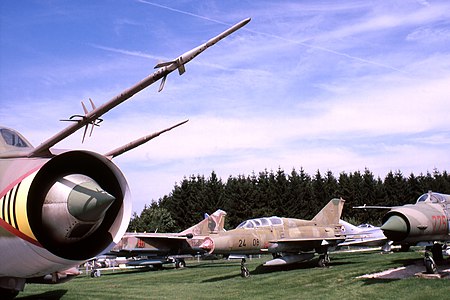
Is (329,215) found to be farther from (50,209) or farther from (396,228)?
(50,209)

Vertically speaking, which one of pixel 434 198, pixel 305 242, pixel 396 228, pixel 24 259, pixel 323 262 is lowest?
pixel 323 262

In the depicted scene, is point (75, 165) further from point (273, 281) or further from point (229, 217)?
point (229, 217)

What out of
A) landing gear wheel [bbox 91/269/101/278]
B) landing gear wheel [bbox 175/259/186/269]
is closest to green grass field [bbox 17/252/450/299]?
landing gear wheel [bbox 91/269/101/278]

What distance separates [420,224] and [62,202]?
10649 mm

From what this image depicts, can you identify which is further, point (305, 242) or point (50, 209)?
point (305, 242)

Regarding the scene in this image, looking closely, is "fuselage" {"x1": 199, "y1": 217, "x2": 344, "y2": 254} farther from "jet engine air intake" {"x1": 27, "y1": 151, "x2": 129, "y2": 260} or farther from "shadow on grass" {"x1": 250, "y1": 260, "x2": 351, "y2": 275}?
"jet engine air intake" {"x1": 27, "y1": 151, "x2": 129, "y2": 260}

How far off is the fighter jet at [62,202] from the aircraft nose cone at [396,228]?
359 inches

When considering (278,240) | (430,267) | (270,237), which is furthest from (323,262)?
(430,267)

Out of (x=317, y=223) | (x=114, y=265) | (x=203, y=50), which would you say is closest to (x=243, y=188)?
(x=114, y=265)

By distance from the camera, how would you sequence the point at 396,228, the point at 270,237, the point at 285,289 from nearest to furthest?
1. the point at 396,228
2. the point at 285,289
3. the point at 270,237

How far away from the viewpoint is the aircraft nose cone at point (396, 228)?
38.7 ft

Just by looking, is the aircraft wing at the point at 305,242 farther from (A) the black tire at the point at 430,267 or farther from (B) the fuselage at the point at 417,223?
(B) the fuselage at the point at 417,223

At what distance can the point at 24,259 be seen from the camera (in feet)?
12.2

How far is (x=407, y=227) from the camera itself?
11.8m
